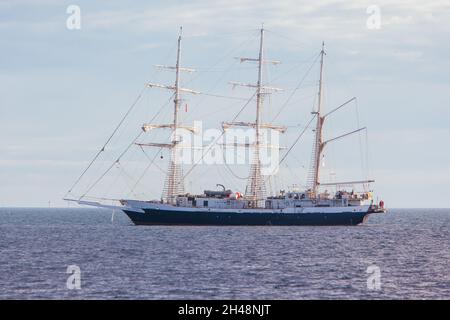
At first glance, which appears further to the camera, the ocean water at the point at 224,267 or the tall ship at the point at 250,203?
the tall ship at the point at 250,203

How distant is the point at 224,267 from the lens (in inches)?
2781

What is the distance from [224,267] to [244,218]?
62186 millimetres

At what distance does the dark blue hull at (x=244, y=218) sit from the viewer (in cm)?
13125

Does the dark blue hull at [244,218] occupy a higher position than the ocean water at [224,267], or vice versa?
the dark blue hull at [244,218]

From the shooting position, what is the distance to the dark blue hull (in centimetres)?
13125

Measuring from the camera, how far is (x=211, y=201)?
5212 inches

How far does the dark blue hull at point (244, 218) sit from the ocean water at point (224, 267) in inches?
746

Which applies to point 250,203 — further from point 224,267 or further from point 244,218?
point 224,267

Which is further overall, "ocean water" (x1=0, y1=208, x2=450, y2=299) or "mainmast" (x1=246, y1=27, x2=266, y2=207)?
"mainmast" (x1=246, y1=27, x2=266, y2=207)

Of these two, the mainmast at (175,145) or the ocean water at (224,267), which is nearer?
Result: the ocean water at (224,267)

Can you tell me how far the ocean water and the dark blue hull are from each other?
18951 millimetres
